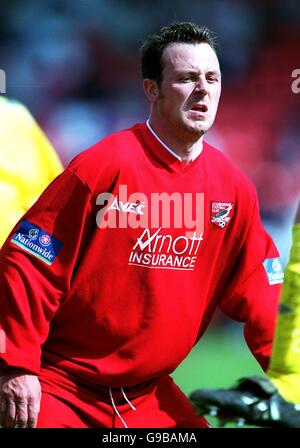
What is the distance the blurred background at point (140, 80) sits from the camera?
127 inches

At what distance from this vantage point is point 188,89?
2.61 meters

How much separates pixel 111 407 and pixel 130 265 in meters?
0.45

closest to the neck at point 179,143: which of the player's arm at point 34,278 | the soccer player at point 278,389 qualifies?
the player's arm at point 34,278

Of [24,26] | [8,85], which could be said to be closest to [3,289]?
[8,85]

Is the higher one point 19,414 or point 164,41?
point 164,41

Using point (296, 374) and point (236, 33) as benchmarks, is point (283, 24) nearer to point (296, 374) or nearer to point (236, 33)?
point (236, 33)

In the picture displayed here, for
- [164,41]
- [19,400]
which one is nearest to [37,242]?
[19,400]

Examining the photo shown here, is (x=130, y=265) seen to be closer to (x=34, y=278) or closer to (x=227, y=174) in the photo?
(x=34, y=278)

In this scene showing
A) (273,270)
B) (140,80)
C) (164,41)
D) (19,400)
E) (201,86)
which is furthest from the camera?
(140,80)

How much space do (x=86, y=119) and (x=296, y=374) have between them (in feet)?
4.52

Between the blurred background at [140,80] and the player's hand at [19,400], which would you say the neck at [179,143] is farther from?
the player's hand at [19,400]

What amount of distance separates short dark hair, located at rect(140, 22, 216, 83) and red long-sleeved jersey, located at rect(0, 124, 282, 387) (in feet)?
0.69

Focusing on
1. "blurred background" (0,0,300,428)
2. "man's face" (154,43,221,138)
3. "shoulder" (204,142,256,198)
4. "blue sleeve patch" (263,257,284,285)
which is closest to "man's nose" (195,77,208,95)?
"man's face" (154,43,221,138)
